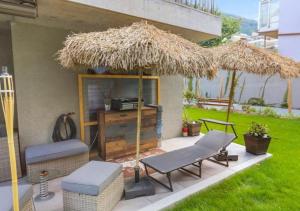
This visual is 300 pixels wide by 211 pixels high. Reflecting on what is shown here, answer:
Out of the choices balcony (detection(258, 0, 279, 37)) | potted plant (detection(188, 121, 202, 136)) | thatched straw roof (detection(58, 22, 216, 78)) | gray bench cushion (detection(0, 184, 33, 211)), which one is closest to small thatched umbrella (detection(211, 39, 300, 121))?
thatched straw roof (detection(58, 22, 216, 78))

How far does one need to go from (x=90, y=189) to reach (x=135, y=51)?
1911 millimetres

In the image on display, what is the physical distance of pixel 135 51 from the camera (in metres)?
2.86

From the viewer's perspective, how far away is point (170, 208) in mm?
3209

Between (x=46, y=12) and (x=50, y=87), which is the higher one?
(x=46, y=12)

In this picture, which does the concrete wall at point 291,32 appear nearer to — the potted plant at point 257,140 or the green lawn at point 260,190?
the green lawn at point 260,190

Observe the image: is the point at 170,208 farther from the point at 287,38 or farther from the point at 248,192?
the point at 287,38

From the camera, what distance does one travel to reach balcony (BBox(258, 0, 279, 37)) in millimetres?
15219

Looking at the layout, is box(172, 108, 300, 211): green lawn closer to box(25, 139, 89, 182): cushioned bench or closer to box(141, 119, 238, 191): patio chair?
box(141, 119, 238, 191): patio chair

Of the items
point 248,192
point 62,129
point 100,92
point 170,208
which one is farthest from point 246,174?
point 62,129

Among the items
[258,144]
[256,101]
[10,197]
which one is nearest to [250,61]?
[258,144]

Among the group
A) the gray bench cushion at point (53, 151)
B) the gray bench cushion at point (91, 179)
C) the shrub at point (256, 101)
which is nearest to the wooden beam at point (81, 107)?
the gray bench cushion at point (53, 151)

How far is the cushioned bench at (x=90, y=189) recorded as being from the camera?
2752 millimetres

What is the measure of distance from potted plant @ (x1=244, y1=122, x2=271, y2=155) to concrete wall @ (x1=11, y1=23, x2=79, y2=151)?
4.48 metres

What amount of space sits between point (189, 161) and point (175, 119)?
3.08 m
